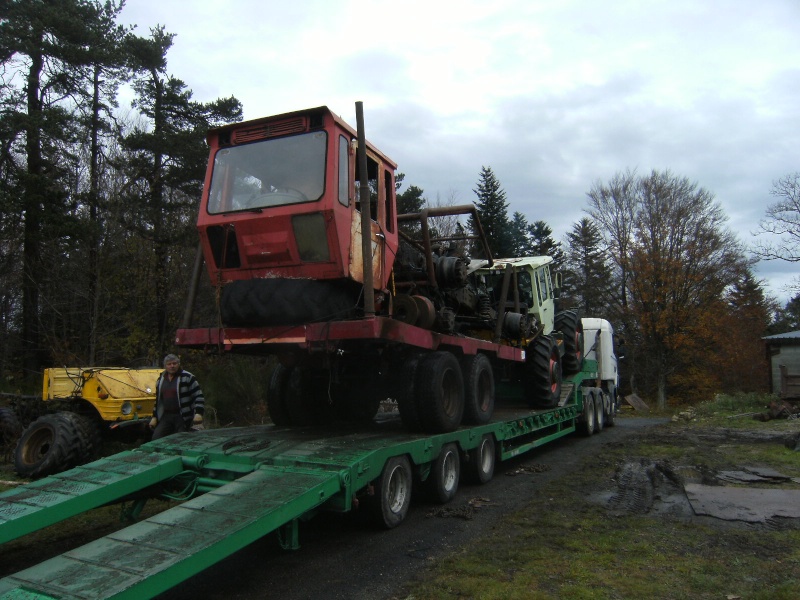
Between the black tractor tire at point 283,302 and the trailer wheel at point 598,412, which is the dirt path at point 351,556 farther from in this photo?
the trailer wheel at point 598,412

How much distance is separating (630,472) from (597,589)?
17.1 ft

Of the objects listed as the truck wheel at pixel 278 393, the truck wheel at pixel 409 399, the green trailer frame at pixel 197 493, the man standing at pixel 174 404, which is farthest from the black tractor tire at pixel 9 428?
the truck wheel at pixel 409 399

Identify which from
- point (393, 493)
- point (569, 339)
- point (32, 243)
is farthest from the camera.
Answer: point (32, 243)

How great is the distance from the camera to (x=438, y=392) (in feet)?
22.8

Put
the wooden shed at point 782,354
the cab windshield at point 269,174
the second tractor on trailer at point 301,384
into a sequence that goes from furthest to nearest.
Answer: the wooden shed at point 782,354, the cab windshield at point 269,174, the second tractor on trailer at point 301,384

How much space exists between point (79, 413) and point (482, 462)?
21.7 feet

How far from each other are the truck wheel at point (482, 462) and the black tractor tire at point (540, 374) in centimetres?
304

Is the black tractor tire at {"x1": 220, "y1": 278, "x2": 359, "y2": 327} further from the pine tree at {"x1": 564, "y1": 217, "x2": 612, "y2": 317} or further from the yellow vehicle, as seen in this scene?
the pine tree at {"x1": 564, "y1": 217, "x2": 612, "y2": 317}

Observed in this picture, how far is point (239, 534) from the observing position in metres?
3.93

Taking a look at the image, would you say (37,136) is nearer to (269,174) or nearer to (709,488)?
(269,174)

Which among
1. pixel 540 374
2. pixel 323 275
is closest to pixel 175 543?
pixel 323 275

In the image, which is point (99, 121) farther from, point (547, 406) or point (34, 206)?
point (547, 406)

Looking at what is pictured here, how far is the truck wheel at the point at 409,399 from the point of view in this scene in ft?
22.7

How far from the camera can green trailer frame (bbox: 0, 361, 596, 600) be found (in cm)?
337
